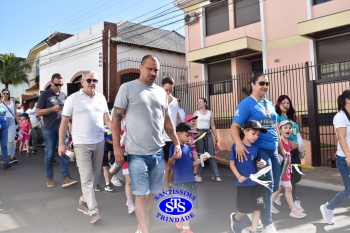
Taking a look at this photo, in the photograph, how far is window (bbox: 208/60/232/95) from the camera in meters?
15.1

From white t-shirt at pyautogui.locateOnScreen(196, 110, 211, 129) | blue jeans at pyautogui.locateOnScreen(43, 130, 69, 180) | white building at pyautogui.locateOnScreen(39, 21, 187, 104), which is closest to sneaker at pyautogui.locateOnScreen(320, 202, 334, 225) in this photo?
white t-shirt at pyautogui.locateOnScreen(196, 110, 211, 129)

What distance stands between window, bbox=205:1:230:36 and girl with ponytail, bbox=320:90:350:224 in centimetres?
1208

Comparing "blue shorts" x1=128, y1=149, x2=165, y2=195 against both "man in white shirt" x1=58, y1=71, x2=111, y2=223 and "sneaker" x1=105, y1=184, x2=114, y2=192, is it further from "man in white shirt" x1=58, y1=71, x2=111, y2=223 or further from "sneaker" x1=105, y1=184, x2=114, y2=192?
"sneaker" x1=105, y1=184, x2=114, y2=192

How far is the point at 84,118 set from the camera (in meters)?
4.57

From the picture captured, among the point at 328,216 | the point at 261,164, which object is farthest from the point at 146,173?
the point at 328,216

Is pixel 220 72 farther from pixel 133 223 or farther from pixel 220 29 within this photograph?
pixel 133 223

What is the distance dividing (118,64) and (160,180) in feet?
52.5

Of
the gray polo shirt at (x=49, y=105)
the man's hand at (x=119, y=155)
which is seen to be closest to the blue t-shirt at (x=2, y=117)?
the gray polo shirt at (x=49, y=105)

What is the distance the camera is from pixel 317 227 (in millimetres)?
4402

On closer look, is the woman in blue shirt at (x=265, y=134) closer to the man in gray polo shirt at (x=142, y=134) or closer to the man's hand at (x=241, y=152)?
the man's hand at (x=241, y=152)

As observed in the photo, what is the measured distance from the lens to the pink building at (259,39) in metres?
12.2

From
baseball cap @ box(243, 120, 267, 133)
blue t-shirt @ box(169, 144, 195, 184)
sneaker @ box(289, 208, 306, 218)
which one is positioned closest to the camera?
baseball cap @ box(243, 120, 267, 133)

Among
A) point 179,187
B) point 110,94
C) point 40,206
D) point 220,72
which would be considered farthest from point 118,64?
point 179,187

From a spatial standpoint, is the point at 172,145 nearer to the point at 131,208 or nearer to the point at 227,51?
the point at 131,208
